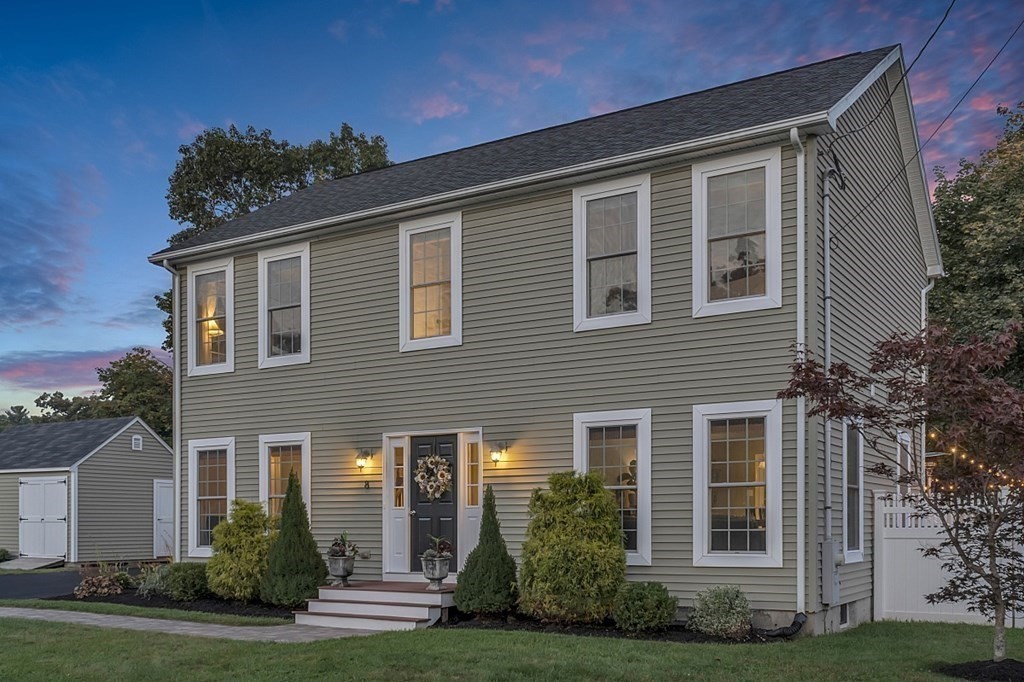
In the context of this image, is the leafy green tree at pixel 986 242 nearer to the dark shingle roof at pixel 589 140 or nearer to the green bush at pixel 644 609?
the dark shingle roof at pixel 589 140

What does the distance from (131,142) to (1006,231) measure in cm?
2006

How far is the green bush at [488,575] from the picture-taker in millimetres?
11953

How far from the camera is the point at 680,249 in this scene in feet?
39.3

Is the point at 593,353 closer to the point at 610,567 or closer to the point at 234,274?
the point at 610,567

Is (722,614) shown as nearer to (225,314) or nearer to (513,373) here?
(513,373)

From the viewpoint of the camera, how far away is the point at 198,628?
12266 millimetres

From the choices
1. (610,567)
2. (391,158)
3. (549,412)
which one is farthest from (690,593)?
(391,158)

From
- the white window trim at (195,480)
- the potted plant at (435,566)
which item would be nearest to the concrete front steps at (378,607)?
the potted plant at (435,566)

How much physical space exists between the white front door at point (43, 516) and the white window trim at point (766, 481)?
68.8 ft

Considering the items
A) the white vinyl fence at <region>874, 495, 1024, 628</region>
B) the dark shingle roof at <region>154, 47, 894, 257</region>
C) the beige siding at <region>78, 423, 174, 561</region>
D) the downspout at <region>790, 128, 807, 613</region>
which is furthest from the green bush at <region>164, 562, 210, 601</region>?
the beige siding at <region>78, 423, 174, 561</region>

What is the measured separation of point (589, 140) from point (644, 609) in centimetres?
691

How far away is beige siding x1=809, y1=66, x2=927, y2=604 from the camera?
38.0ft

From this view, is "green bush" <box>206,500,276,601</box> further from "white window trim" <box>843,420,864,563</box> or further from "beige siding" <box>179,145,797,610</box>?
"white window trim" <box>843,420,864,563</box>

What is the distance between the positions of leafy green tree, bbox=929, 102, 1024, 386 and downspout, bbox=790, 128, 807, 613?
1115 centimetres
